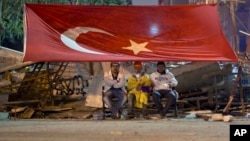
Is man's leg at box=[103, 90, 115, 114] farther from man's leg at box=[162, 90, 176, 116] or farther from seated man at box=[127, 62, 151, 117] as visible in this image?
man's leg at box=[162, 90, 176, 116]

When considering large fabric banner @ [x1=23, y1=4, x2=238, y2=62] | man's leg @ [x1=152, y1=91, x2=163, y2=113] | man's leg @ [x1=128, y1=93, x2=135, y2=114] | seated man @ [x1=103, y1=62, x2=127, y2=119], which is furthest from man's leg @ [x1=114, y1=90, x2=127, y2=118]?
large fabric banner @ [x1=23, y1=4, x2=238, y2=62]

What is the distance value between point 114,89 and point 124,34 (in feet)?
3.72

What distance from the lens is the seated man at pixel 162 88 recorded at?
8.87m

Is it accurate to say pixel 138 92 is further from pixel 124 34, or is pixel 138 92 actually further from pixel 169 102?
pixel 124 34

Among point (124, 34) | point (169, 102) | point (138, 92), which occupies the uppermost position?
→ point (124, 34)

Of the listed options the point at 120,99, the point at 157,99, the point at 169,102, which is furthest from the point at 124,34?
the point at 169,102

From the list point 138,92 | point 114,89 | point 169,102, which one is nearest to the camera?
point 169,102

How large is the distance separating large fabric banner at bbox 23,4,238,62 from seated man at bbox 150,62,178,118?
2.28 feet

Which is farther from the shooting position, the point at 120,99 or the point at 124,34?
the point at 120,99

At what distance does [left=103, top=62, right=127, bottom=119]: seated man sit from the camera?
9.09 m

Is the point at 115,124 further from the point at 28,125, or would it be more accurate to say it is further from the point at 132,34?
the point at 132,34

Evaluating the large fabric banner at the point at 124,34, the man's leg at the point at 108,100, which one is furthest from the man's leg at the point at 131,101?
the large fabric banner at the point at 124,34

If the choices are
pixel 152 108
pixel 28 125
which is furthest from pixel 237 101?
pixel 28 125

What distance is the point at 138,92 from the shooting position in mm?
9062
